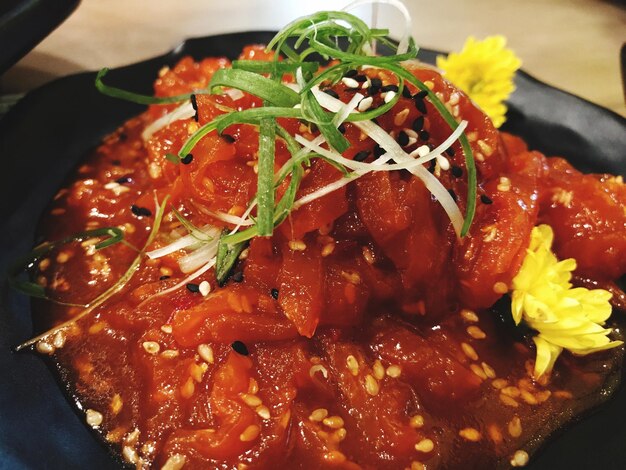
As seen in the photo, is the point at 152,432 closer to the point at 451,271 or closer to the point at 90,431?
the point at 90,431

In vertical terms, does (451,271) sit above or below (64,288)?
above

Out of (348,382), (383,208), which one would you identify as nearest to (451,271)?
(383,208)

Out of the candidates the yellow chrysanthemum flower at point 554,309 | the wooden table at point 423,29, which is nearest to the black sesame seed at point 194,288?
the yellow chrysanthemum flower at point 554,309

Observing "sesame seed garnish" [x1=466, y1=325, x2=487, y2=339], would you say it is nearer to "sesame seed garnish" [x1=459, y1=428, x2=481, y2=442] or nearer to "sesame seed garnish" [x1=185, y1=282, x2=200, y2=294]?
"sesame seed garnish" [x1=459, y1=428, x2=481, y2=442]

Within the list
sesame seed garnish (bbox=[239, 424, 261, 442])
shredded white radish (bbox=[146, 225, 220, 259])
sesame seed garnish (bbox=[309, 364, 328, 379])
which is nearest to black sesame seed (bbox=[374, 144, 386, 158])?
shredded white radish (bbox=[146, 225, 220, 259])

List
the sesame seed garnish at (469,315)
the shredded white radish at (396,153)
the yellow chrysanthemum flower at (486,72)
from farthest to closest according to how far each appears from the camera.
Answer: the yellow chrysanthemum flower at (486,72) → the sesame seed garnish at (469,315) → the shredded white radish at (396,153)

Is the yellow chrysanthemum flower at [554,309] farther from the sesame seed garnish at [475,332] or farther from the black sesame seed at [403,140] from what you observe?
the black sesame seed at [403,140]
